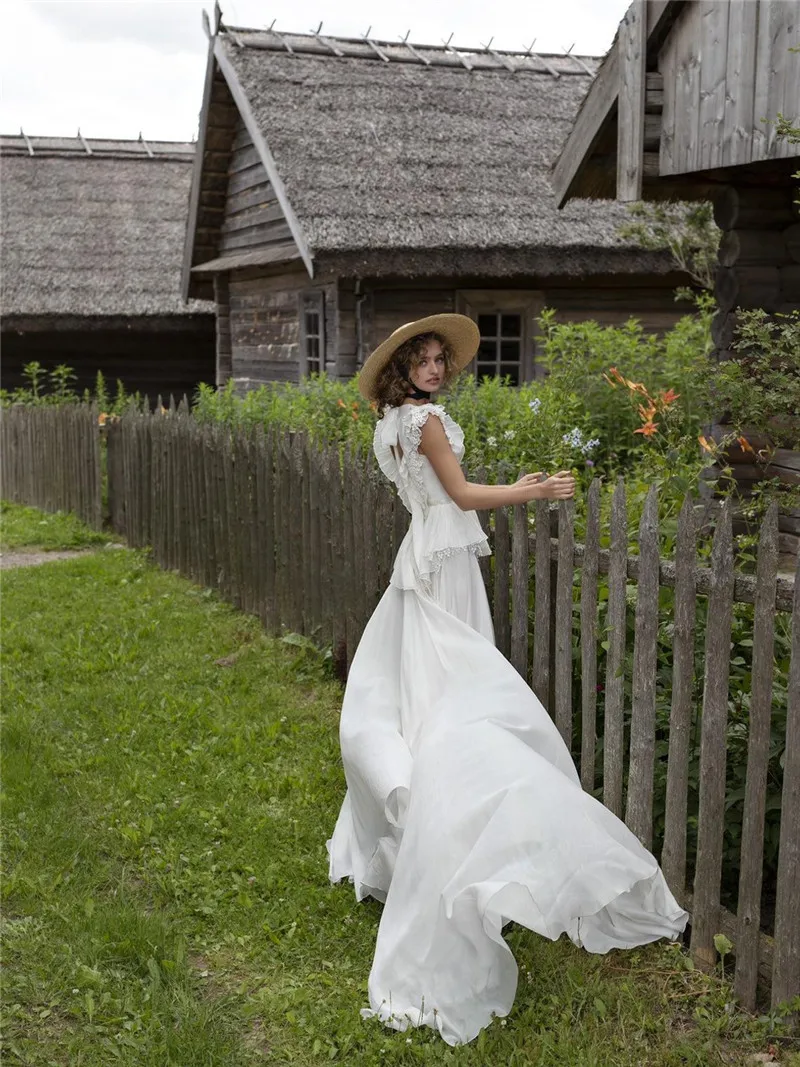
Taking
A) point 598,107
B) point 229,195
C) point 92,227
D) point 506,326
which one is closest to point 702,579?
point 598,107

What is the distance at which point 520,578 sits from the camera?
12.9ft

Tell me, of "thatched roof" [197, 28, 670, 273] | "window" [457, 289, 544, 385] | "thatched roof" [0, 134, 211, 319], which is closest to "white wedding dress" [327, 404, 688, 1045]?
"thatched roof" [197, 28, 670, 273]

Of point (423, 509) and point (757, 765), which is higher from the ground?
point (423, 509)

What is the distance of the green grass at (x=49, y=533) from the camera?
10156mm

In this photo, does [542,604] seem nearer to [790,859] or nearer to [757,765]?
[757,765]

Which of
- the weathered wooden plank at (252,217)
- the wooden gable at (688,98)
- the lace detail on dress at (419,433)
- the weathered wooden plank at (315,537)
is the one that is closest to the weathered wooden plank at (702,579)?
the lace detail on dress at (419,433)

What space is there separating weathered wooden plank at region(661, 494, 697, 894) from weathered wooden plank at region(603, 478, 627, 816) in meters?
0.24

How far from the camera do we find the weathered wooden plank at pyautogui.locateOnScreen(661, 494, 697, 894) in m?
3.14

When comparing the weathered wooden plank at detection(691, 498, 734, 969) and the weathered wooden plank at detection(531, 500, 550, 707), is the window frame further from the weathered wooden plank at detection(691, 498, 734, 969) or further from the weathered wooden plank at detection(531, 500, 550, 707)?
the weathered wooden plank at detection(691, 498, 734, 969)

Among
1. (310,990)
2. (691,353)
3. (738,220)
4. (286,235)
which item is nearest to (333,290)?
(286,235)

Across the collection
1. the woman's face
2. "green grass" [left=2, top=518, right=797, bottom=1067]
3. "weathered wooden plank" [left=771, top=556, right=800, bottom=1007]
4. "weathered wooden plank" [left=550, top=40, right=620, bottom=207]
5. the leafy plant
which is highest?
"weathered wooden plank" [left=550, top=40, right=620, bottom=207]

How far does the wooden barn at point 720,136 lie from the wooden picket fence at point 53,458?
571 centimetres

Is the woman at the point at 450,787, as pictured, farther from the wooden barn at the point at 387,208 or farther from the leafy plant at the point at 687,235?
the wooden barn at the point at 387,208

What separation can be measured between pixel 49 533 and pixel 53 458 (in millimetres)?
1569
